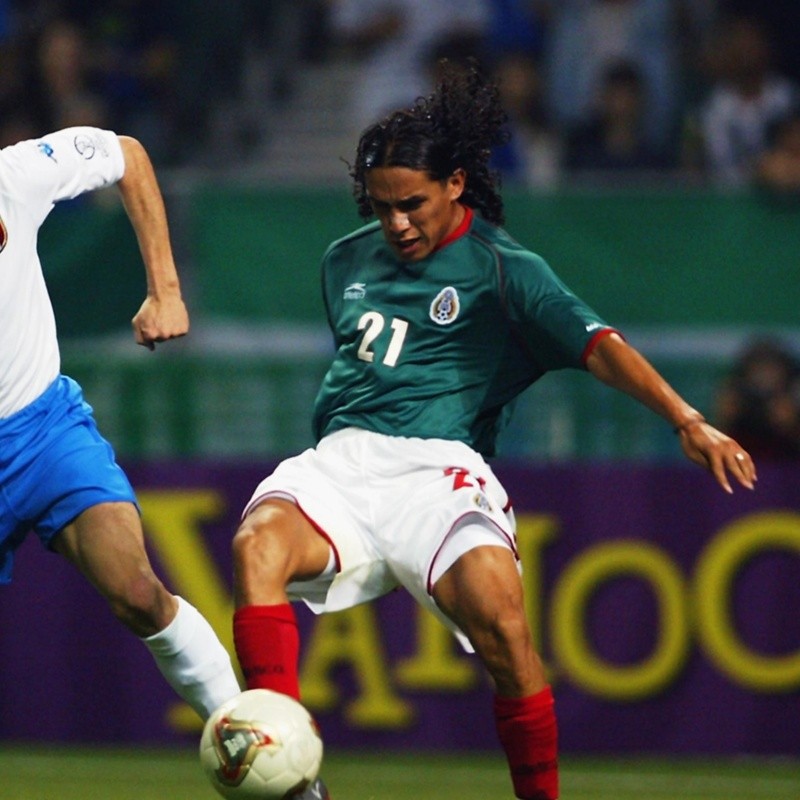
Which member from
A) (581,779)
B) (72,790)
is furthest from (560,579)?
(72,790)

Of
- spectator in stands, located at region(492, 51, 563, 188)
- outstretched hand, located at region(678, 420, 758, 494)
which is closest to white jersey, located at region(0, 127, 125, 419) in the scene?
outstretched hand, located at region(678, 420, 758, 494)

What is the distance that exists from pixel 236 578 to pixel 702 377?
411 cm

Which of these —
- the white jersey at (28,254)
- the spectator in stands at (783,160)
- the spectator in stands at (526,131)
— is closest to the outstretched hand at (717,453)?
the white jersey at (28,254)

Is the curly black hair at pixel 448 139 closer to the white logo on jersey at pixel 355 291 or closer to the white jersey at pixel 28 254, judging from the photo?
the white logo on jersey at pixel 355 291

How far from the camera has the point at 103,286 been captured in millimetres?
9922

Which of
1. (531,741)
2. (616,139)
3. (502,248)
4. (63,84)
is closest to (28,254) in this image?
(502,248)

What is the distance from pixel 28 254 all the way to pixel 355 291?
3.60ft

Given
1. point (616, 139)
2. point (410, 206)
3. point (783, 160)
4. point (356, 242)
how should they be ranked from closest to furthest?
1. point (410, 206)
2. point (356, 242)
3. point (783, 160)
4. point (616, 139)

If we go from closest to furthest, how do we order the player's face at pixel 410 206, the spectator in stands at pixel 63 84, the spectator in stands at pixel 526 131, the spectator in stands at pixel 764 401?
the player's face at pixel 410 206, the spectator in stands at pixel 764 401, the spectator in stands at pixel 526 131, the spectator in stands at pixel 63 84

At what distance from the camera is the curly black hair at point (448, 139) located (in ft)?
20.8

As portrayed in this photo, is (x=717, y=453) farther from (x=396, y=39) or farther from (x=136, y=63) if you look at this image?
(x=136, y=63)

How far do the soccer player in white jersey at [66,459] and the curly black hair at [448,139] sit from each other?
787mm

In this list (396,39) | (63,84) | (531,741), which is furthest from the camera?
(396,39)

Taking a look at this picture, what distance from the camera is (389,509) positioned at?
248 inches
